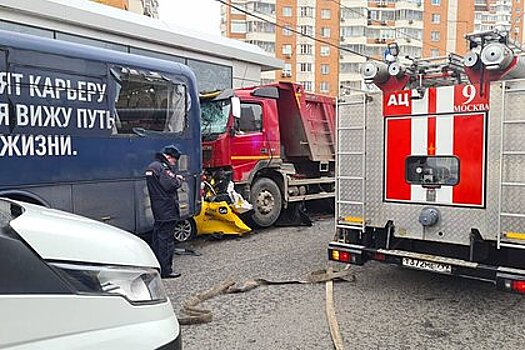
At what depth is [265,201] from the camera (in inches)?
401

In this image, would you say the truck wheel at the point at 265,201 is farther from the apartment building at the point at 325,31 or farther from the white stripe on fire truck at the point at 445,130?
the apartment building at the point at 325,31

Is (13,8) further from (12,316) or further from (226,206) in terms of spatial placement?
(12,316)

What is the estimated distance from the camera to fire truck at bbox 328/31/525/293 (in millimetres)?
4766

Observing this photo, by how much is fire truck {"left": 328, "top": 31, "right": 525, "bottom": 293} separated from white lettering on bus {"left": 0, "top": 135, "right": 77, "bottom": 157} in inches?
129

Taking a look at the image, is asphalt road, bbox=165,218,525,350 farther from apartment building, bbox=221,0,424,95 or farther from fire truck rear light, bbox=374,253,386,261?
apartment building, bbox=221,0,424,95

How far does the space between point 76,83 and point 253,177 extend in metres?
4.30

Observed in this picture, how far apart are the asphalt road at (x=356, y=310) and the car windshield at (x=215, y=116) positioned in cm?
291

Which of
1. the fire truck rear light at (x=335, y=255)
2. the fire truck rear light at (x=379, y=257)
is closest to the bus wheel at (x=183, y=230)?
the fire truck rear light at (x=335, y=255)

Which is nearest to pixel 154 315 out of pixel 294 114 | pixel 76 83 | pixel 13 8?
pixel 76 83

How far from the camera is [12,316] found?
1.66 m

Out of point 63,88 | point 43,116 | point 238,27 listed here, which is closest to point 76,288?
point 43,116

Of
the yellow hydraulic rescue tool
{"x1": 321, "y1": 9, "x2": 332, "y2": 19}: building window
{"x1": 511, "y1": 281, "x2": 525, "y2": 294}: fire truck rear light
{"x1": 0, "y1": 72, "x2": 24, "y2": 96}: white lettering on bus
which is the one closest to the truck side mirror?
the yellow hydraulic rescue tool

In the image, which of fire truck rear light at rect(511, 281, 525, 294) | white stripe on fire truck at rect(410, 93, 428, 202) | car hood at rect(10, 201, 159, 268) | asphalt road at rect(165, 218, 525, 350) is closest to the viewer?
car hood at rect(10, 201, 159, 268)

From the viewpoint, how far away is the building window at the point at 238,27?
66875 mm
